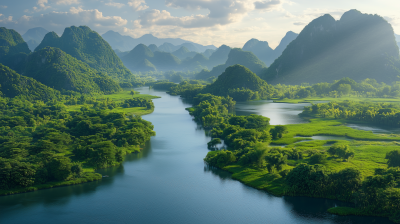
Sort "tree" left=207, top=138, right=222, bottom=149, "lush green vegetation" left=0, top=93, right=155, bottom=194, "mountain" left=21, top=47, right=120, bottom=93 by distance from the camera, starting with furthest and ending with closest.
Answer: "mountain" left=21, top=47, right=120, bottom=93, "tree" left=207, top=138, right=222, bottom=149, "lush green vegetation" left=0, top=93, right=155, bottom=194

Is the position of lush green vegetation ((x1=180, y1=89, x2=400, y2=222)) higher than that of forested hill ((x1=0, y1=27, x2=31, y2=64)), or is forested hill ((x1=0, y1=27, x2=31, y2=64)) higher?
forested hill ((x1=0, y1=27, x2=31, y2=64))

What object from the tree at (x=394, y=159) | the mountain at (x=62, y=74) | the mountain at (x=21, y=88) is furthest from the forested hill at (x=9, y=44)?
the tree at (x=394, y=159)

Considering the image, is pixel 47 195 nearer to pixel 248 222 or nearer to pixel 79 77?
pixel 248 222

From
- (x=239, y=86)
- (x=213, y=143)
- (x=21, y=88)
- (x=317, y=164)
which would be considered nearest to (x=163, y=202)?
(x=317, y=164)

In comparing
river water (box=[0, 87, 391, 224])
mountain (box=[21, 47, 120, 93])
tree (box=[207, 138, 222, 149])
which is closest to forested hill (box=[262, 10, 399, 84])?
mountain (box=[21, 47, 120, 93])

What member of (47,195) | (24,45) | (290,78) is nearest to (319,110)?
(47,195)

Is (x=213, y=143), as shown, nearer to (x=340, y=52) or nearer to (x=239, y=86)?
(x=239, y=86)

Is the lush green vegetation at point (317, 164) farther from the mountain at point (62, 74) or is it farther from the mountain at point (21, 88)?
the mountain at point (62, 74)

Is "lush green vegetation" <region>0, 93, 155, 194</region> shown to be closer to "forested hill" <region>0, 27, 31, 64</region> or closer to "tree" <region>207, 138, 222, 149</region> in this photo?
"tree" <region>207, 138, 222, 149</region>

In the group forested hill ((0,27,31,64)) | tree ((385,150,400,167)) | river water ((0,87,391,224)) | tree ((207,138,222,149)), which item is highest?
forested hill ((0,27,31,64))
